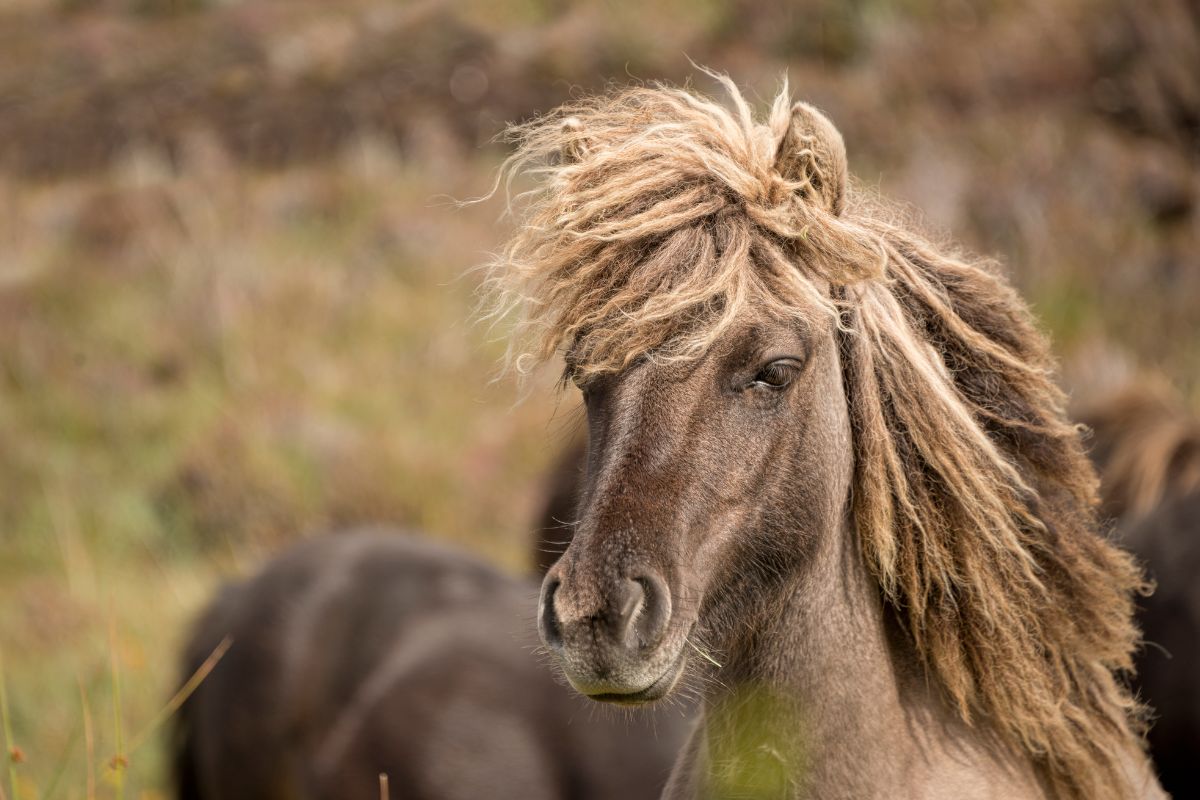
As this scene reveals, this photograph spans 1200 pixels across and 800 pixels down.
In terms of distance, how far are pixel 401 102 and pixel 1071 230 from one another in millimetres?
10002

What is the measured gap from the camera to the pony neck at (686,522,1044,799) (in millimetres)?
2600

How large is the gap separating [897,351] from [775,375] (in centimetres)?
33

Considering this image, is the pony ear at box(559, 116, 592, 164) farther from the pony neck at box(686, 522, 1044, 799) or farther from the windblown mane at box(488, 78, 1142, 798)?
the pony neck at box(686, 522, 1044, 799)

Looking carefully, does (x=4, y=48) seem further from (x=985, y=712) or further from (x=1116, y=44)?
(x=985, y=712)

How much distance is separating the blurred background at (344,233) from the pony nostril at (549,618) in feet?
15.8

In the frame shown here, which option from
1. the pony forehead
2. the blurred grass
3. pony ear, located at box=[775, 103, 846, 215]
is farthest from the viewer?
the blurred grass

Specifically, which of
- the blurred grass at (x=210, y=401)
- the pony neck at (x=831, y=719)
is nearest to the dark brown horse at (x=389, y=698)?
the blurred grass at (x=210, y=401)

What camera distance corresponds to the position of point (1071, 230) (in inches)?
543

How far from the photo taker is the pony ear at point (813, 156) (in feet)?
8.46

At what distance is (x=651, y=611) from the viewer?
227cm

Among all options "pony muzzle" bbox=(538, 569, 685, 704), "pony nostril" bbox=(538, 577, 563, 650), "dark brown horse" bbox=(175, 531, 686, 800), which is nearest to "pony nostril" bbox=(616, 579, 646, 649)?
"pony muzzle" bbox=(538, 569, 685, 704)

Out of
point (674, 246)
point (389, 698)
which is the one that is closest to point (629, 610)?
point (674, 246)

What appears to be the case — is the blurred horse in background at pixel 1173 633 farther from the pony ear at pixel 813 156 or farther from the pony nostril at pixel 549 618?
the pony nostril at pixel 549 618

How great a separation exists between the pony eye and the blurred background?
16.4 feet
